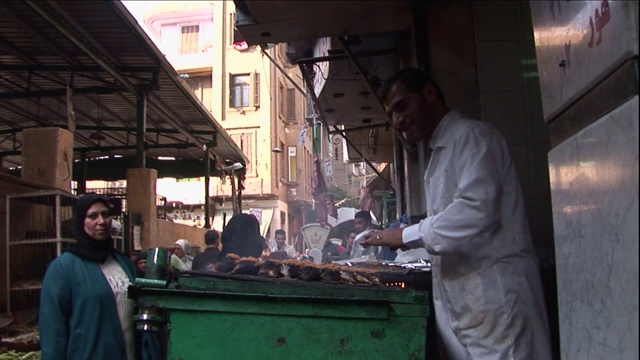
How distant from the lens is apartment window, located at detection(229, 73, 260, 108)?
28609 millimetres

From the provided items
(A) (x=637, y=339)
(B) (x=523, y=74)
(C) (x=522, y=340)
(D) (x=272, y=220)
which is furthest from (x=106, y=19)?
(D) (x=272, y=220)

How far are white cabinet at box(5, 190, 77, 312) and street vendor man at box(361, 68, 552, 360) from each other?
5.40 meters

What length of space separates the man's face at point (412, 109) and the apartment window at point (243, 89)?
2662cm

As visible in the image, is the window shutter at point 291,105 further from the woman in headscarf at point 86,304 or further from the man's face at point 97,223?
the woman in headscarf at point 86,304

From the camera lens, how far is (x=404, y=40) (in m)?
4.95

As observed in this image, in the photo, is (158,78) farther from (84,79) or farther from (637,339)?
(637,339)

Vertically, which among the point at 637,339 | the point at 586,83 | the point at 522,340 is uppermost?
the point at 586,83

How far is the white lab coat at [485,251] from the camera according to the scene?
2084mm

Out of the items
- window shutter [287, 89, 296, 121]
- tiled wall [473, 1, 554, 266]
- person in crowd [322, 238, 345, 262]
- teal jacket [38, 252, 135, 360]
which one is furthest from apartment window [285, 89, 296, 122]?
teal jacket [38, 252, 135, 360]

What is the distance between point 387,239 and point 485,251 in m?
0.46

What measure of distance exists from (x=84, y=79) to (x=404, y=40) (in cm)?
539

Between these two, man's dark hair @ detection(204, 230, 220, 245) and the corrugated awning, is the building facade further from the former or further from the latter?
man's dark hair @ detection(204, 230, 220, 245)

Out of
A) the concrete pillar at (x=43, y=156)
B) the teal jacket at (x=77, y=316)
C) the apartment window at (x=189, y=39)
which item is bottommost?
the teal jacket at (x=77, y=316)

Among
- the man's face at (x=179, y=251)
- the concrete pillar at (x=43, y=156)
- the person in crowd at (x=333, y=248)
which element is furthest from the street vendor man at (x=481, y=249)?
the person in crowd at (x=333, y=248)
